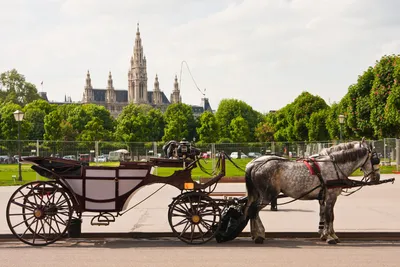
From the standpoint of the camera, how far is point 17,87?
116 meters

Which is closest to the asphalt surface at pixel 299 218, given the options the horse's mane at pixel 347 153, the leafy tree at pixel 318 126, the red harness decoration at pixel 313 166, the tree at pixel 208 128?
the red harness decoration at pixel 313 166

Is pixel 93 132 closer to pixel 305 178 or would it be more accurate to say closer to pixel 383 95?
pixel 383 95

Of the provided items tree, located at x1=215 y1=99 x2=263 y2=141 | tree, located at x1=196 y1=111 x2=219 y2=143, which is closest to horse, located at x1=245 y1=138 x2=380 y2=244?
tree, located at x1=196 y1=111 x2=219 y2=143

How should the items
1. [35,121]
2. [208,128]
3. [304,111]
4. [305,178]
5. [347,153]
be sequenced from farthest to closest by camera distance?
[35,121]
[208,128]
[304,111]
[347,153]
[305,178]

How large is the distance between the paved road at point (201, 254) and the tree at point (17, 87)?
107434 mm

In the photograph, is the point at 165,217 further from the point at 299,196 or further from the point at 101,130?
the point at 101,130

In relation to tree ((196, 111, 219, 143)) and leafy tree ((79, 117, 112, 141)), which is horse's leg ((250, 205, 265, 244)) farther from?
leafy tree ((79, 117, 112, 141))

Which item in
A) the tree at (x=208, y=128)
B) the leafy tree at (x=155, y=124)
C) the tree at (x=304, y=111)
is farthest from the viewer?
the leafy tree at (x=155, y=124)

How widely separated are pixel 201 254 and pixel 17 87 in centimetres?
11237

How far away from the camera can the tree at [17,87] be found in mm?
114688

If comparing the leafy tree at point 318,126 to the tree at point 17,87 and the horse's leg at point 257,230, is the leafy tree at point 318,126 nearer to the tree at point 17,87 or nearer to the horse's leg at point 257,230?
the tree at point 17,87

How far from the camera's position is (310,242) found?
11133 millimetres

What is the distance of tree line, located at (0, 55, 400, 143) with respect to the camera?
158ft

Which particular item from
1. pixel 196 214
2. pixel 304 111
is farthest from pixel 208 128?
pixel 196 214
